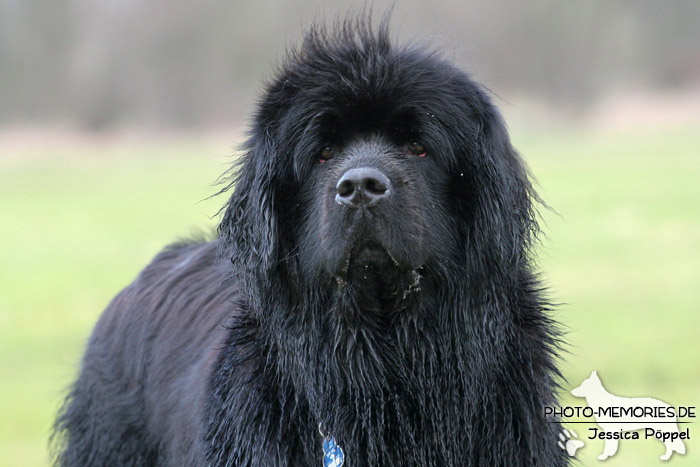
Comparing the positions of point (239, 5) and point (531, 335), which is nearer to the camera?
point (531, 335)

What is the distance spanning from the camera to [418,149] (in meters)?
3.65

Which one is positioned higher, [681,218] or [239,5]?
[239,5]

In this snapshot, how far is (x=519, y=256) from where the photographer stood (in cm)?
373

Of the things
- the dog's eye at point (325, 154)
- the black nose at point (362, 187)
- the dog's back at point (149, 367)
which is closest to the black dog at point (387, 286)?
the dog's eye at point (325, 154)

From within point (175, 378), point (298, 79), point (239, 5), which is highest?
point (239, 5)

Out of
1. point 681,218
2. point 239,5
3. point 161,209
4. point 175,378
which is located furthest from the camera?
point 239,5

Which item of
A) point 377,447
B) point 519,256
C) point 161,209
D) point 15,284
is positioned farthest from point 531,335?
point 161,209

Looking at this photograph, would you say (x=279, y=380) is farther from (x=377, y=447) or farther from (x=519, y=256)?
(x=519, y=256)

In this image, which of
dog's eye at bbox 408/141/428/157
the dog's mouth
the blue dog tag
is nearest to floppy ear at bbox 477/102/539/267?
dog's eye at bbox 408/141/428/157

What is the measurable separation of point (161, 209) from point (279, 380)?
20.3 m

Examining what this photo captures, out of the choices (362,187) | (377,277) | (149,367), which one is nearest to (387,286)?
(377,277)

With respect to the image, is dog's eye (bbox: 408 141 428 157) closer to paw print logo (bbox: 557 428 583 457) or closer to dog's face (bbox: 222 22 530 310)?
dog's face (bbox: 222 22 530 310)

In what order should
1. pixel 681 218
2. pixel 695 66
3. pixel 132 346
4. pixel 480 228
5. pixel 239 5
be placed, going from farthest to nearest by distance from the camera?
pixel 239 5 < pixel 695 66 < pixel 681 218 < pixel 132 346 < pixel 480 228

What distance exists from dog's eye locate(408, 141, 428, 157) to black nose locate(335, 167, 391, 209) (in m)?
0.38
